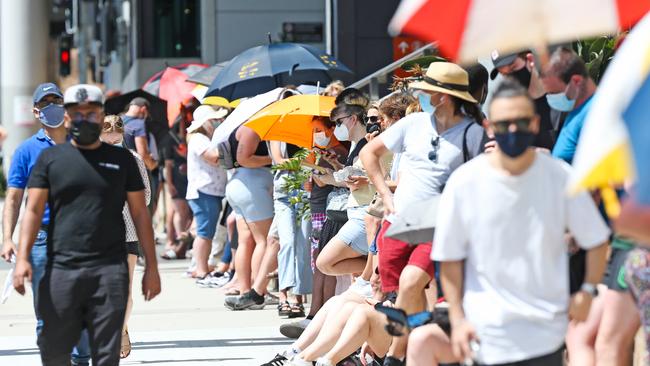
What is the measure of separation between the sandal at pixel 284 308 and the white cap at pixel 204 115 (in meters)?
2.57

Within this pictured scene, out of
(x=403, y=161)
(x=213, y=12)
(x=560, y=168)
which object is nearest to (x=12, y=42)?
(x=213, y=12)

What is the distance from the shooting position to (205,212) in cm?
1424

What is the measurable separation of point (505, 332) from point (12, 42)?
28537mm

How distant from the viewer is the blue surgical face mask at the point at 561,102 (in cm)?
656

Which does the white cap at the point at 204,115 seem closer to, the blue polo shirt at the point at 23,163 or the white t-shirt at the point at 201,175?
the white t-shirt at the point at 201,175

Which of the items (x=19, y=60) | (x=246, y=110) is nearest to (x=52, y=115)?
(x=246, y=110)

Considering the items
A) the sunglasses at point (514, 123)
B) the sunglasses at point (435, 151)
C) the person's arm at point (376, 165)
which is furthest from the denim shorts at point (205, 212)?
the sunglasses at point (514, 123)

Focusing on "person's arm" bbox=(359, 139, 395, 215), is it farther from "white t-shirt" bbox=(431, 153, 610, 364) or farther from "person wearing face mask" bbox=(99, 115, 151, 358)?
"white t-shirt" bbox=(431, 153, 610, 364)

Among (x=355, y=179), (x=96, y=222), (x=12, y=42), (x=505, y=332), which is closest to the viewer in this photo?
(x=505, y=332)

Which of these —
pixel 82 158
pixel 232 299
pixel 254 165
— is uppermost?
pixel 82 158

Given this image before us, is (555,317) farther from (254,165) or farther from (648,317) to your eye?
(254,165)

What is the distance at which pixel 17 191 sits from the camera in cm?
798

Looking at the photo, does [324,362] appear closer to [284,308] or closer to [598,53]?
[598,53]

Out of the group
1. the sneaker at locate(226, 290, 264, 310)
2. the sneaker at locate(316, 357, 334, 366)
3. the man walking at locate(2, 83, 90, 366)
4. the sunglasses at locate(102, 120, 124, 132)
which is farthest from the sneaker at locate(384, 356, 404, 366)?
the sneaker at locate(226, 290, 264, 310)
